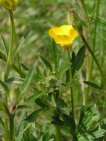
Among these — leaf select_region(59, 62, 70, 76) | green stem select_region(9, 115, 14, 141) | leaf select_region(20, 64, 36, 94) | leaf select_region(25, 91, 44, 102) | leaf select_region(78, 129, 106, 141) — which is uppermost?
leaf select_region(59, 62, 70, 76)

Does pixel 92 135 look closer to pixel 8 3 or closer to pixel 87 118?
pixel 87 118

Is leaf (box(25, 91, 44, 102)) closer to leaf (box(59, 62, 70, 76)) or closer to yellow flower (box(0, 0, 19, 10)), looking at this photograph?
leaf (box(59, 62, 70, 76))

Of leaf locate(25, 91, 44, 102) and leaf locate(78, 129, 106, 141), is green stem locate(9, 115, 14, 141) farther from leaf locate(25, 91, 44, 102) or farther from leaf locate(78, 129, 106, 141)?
leaf locate(78, 129, 106, 141)

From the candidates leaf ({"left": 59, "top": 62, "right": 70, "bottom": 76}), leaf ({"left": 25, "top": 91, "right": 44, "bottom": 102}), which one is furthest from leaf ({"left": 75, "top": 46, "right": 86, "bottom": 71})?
leaf ({"left": 25, "top": 91, "right": 44, "bottom": 102})

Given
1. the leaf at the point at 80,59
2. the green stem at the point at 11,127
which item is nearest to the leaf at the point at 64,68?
the leaf at the point at 80,59

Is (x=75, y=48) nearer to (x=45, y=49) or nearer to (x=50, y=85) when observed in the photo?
(x=45, y=49)

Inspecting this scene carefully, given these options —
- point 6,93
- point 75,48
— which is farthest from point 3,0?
point 75,48

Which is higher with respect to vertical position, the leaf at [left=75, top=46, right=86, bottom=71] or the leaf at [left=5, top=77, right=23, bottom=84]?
the leaf at [left=75, top=46, right=86, bottom=71]

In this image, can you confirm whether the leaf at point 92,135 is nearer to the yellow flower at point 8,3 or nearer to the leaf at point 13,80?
the leaf at point 13,80

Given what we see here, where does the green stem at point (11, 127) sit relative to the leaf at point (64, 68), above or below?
below
